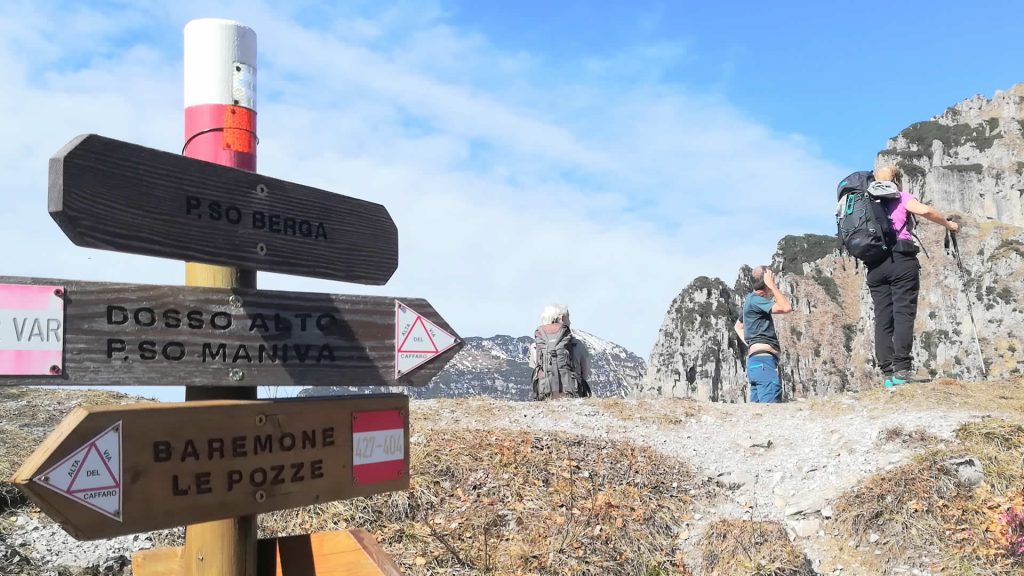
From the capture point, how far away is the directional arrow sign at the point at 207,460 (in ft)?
7.36

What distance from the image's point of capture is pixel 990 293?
120 m

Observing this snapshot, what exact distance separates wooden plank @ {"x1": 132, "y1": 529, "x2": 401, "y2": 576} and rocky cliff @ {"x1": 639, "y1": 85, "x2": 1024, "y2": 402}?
4387 inches

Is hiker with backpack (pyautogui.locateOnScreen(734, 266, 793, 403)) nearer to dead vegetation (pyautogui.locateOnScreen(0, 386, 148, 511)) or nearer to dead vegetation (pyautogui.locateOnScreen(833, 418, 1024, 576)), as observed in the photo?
dead vegetation (pyautogui.locateOnScreen(833, 418, 1024, 576))

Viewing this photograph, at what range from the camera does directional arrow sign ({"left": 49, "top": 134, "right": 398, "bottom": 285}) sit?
2379 millimetres

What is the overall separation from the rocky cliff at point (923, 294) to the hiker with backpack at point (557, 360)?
102 meters

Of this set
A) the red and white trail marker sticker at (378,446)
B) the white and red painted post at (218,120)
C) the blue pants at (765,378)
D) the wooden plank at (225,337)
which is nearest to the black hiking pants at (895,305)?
the blue pants at (765,378)

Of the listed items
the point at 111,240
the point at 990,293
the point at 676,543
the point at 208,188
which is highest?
the point at 990,293

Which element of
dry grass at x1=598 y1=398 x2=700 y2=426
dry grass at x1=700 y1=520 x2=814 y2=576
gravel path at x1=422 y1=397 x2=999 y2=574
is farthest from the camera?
dry grass at x1=598 y1=398 x2=700 y2=426

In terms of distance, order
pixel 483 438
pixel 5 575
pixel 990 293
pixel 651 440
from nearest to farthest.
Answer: pixel 5 575 < pixel 483 438 < pixel 651 440 < pixel 990 293

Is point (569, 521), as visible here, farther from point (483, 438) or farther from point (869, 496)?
point (869, 496)

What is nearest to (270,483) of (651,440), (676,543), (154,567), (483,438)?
(154,567)

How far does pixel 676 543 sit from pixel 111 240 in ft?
14.8

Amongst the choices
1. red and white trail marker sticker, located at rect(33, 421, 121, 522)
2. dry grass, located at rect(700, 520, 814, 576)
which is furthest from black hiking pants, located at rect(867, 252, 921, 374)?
red and white trail marker sticker, located at rect(33, 421, 121, 522)

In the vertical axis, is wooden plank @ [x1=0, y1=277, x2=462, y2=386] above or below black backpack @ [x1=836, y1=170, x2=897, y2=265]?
below
